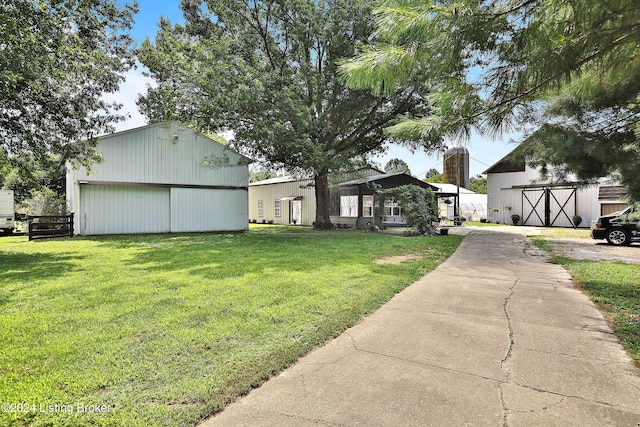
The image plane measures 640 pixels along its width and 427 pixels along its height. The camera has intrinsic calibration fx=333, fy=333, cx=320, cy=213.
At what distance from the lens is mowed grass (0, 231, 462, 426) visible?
224 cm

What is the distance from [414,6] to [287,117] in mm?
10659

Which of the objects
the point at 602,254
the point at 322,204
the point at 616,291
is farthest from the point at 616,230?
the point at 322,204

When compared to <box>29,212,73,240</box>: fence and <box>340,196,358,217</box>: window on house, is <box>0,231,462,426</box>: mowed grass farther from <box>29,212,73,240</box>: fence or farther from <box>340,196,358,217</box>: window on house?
<box>340,196,358,217</box>: window on house

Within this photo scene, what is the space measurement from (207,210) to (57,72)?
29.3 feet

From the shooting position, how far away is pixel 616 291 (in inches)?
210

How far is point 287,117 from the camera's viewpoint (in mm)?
12938

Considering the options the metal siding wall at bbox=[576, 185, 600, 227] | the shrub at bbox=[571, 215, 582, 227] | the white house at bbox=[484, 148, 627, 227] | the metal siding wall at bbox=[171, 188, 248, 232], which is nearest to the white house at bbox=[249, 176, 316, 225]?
the metal siding wall at bbox=[171, 188, 248, 232]

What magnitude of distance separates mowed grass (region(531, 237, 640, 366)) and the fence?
16.4 meters

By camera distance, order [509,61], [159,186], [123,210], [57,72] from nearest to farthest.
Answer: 1. [509,61]
2. [57,72]
3. [123,210]
4. [159,186]

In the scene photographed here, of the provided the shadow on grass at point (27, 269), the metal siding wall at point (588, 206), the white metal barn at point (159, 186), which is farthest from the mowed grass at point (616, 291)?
the metal siding wall at point (588, 206)

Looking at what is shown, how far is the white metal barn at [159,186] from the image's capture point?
1427 centimetres

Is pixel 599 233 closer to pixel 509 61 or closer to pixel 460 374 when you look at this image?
pixel 509 61

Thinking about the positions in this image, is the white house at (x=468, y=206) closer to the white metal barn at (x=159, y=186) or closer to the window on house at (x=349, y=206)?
the window on house at (x=349, y=206)

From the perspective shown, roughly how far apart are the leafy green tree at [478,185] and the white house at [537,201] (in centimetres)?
2796
